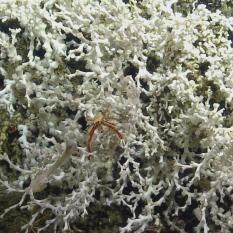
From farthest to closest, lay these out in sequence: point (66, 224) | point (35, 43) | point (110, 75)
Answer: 1. point (35, 43)
2. point (110, 75)
3. point (66, 224)

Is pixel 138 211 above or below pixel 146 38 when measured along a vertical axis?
below

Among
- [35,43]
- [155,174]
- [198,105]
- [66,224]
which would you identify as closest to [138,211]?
[155,174]

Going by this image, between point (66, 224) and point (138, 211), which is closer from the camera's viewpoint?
point (66, 224)

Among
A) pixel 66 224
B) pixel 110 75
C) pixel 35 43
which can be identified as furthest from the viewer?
pixel 35 43

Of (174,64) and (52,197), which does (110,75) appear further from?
(52,197)

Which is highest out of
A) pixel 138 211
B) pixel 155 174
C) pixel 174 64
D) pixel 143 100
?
pixel 174 64

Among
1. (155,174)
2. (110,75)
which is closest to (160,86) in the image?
(110,75)
